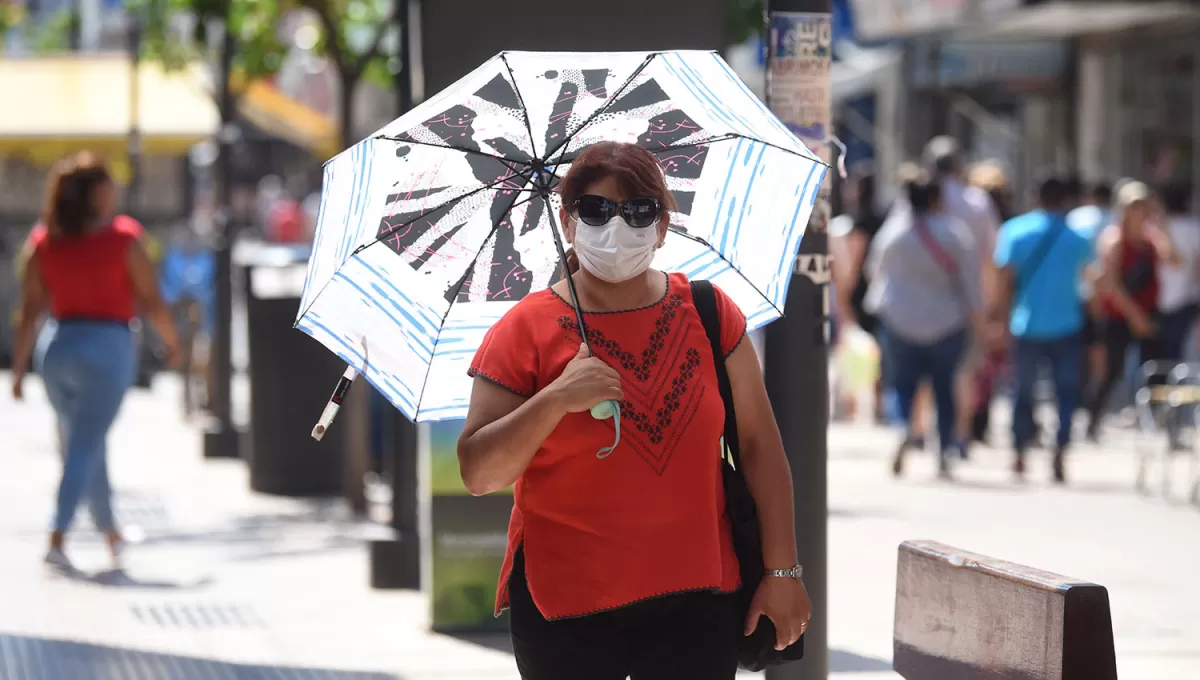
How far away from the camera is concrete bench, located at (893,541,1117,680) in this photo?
15.2 ft

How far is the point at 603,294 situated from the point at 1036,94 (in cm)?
1989

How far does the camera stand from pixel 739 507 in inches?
149

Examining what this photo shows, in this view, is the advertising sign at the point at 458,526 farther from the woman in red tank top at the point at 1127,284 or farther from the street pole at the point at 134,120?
the street pole at the point at 134,120

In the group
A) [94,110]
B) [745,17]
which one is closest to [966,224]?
[745,17]

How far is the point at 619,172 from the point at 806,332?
5.33 ft

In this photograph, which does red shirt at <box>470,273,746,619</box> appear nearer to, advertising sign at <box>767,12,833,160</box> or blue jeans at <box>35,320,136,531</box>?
advertising sign at <box>767,12,833,160</box>

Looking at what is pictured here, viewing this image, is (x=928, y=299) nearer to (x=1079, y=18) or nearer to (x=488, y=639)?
(x=488, y=639)

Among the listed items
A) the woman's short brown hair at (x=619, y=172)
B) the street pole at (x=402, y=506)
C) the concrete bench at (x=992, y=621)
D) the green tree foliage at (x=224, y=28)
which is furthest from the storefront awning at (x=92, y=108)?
the woman's short brown hair at (x=619, y=172)

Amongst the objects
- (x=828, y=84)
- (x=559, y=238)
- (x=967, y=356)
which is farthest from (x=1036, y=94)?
(x=559, y=238)

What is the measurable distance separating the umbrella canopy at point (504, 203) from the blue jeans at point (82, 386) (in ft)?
16.9

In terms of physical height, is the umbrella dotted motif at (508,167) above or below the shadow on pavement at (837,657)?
above

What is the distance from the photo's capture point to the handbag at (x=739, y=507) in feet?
12.3

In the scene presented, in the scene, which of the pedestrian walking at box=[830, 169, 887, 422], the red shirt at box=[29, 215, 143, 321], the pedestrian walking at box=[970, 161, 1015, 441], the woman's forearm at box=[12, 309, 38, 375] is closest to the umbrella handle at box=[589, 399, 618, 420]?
the red shirt at box=[29, 215, 143, 321]

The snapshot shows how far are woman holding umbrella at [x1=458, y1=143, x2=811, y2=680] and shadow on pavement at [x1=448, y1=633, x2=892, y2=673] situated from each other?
3.18m
